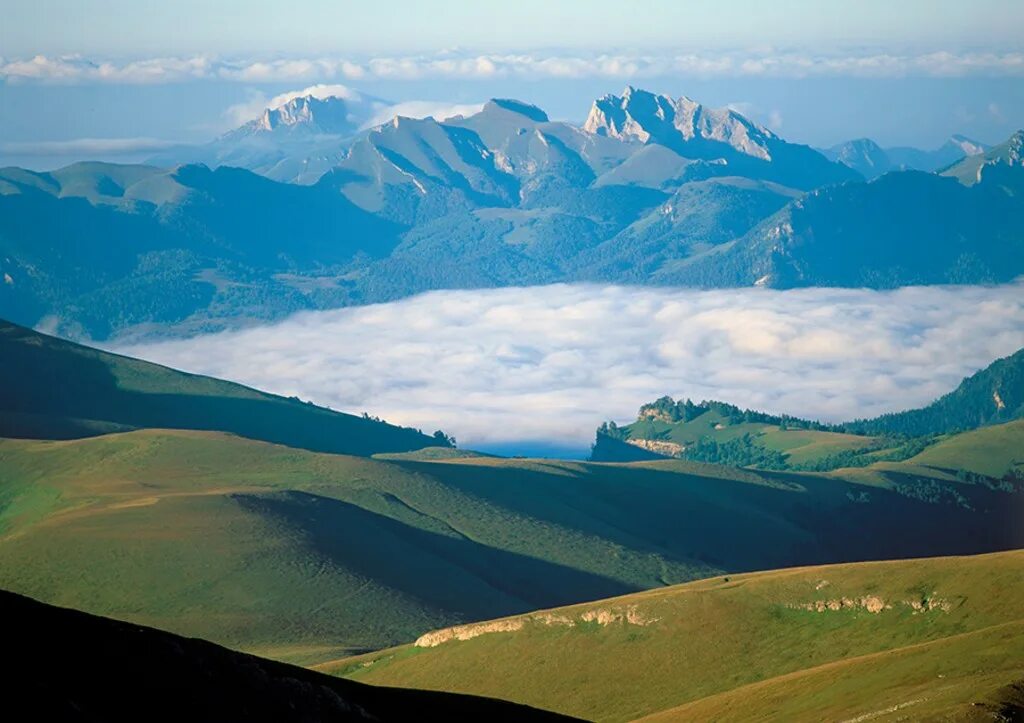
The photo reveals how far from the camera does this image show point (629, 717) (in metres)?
128

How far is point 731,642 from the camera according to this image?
138250 millimetres

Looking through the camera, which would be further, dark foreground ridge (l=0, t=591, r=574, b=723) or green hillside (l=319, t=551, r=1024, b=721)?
green hillside (l=319, t=551, r=1024, b=721)

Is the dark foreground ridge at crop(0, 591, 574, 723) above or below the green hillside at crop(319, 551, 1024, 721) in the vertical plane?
above

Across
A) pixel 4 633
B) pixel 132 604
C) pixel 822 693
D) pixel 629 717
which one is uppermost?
pixel 4 633

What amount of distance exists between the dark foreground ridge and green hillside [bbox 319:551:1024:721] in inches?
1248

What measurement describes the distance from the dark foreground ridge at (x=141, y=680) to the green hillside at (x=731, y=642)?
1248 inches

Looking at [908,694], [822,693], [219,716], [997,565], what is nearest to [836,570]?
[997,565]

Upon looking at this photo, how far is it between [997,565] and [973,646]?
30790mm

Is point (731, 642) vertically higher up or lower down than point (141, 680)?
lower down

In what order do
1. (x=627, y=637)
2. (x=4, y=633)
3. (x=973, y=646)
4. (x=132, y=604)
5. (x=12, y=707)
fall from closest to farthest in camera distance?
1. (x=12, y=707)
2. (x=4, y=633)
3. (x=973, y=646)
4. (x=627, y=637)
5. (x=132, y=604)

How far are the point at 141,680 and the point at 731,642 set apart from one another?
69675 mm

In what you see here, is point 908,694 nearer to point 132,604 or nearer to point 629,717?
point 629,717

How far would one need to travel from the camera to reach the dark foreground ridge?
237ft

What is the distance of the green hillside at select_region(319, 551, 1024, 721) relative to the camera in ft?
365
